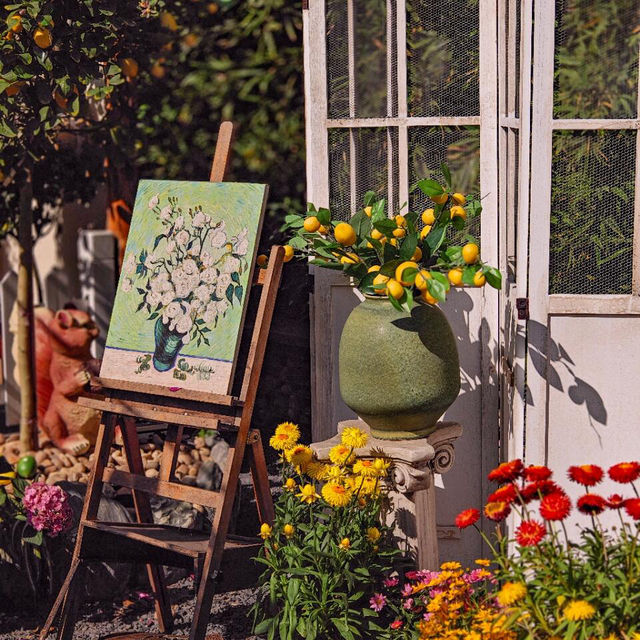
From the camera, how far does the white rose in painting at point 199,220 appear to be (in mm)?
3695

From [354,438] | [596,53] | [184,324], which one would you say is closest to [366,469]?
[354,438]

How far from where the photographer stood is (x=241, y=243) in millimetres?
3602

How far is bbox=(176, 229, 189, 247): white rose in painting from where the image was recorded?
3.71m

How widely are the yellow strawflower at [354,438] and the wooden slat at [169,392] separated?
0.38m

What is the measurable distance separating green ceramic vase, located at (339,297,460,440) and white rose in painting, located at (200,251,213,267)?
54 centimetres

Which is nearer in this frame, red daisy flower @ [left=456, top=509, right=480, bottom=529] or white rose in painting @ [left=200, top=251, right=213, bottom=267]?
red daisy flower @ [left=456, top=509, right=480, bottom=529]

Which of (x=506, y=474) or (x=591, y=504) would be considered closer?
(x=591, y=504)

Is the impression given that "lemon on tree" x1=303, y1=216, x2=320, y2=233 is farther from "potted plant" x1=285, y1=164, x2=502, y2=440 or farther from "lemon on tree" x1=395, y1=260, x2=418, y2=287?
"lemon on tree" x1=395, y1=260, x2=418, y2=287

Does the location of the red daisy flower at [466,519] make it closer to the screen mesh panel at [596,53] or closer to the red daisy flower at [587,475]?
the red daisy flower at [587,475]

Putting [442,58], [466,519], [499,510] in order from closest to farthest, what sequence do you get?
[499,510] → [466,519] → [442,58]

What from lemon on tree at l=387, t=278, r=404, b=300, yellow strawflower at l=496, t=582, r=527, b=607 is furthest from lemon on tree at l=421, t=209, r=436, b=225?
yellow strawflower at l=496, t=582, r=527, b=607

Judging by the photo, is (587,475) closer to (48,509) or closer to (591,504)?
(591,504)

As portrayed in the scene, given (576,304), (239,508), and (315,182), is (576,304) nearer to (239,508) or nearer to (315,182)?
(315,182)

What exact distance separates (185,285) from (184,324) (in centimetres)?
14
